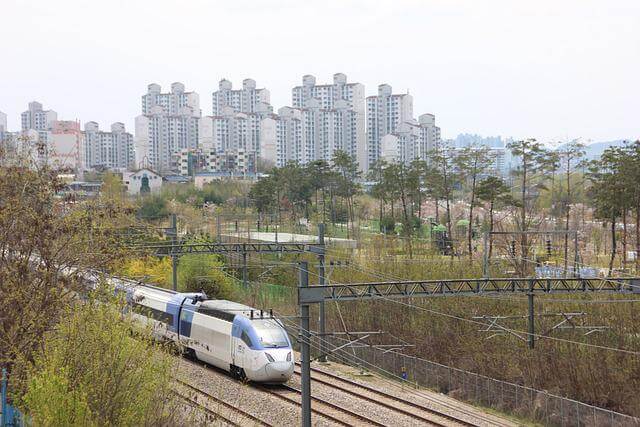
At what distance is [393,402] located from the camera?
2042 centimetres

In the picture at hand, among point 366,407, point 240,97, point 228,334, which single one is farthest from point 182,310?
point 240,97

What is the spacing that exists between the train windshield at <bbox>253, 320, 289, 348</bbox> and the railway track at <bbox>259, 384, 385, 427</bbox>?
1206 mm

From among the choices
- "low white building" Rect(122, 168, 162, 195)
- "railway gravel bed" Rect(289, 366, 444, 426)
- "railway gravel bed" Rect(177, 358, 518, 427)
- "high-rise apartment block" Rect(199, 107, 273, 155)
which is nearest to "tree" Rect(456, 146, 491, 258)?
"railway gravel bed" Rect(177, 358, 518, 427)

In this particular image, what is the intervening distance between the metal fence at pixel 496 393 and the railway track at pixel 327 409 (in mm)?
2592

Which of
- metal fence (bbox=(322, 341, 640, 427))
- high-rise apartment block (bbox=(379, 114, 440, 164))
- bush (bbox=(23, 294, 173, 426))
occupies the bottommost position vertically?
metal fence (bbox=(322, 341, 640, 427))

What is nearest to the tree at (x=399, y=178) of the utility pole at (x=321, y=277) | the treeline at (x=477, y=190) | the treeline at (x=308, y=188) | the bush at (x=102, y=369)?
the treeline at (x=477, y=190)

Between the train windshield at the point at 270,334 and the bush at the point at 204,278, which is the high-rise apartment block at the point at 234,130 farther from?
the train windshield at the point at 270,334

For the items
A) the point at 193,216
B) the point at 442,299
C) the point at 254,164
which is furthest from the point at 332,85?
the point at 442,299

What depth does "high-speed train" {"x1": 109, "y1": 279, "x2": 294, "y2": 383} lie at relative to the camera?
20516mm

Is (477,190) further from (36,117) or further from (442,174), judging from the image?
(36,117)

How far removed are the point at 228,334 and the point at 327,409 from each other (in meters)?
3.64

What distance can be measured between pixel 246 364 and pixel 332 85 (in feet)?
466

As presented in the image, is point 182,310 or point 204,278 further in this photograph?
point 204,278

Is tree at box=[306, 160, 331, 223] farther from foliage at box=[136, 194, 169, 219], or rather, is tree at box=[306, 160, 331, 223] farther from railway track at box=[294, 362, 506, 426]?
railway track at box=[294, 362, 506, 426]
